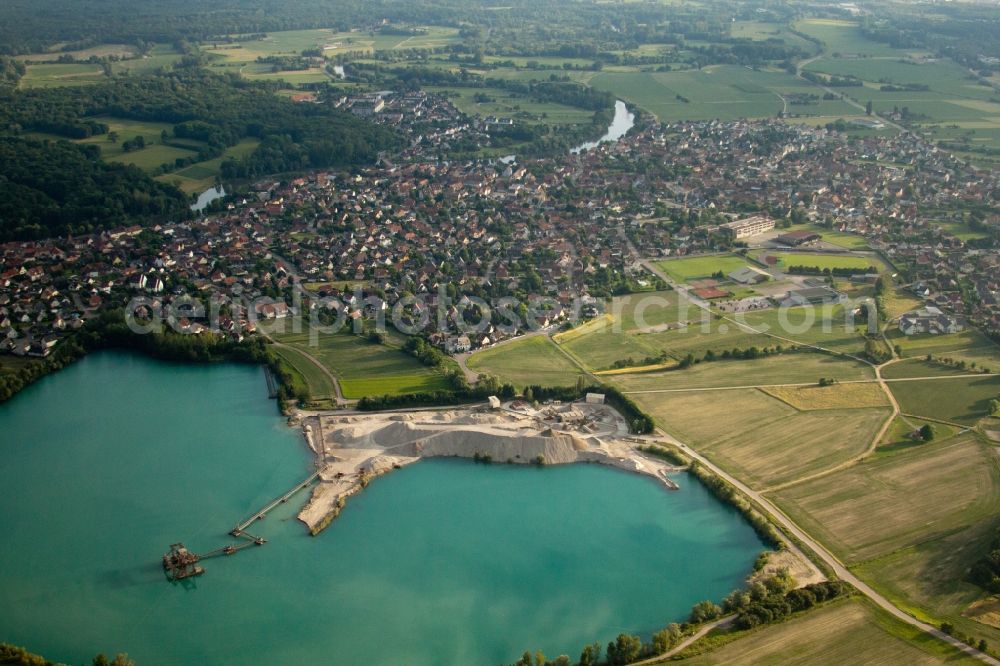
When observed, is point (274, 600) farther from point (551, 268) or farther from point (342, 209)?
point (342, 209)

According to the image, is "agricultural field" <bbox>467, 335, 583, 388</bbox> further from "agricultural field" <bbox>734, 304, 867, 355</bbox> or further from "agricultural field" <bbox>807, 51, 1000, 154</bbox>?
"agricultural field" <bbox>807, 51, 1000, 154</bbox>

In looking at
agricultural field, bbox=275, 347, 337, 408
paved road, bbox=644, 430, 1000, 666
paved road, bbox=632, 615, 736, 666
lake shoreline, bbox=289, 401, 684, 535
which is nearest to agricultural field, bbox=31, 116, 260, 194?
agricultural field, bbox=275, 347, 337, 408

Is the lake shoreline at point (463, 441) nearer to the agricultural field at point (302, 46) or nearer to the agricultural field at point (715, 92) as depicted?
the agricultural field at point (715, 92)

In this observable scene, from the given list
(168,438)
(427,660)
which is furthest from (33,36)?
(427,660)

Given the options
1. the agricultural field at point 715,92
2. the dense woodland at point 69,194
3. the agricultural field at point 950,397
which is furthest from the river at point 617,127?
the agricultural field at point 950,397

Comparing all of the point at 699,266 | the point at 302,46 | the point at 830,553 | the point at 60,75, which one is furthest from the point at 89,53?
the point at 830,553

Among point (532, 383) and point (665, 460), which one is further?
point (532, 383)

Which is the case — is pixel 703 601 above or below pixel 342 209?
below
